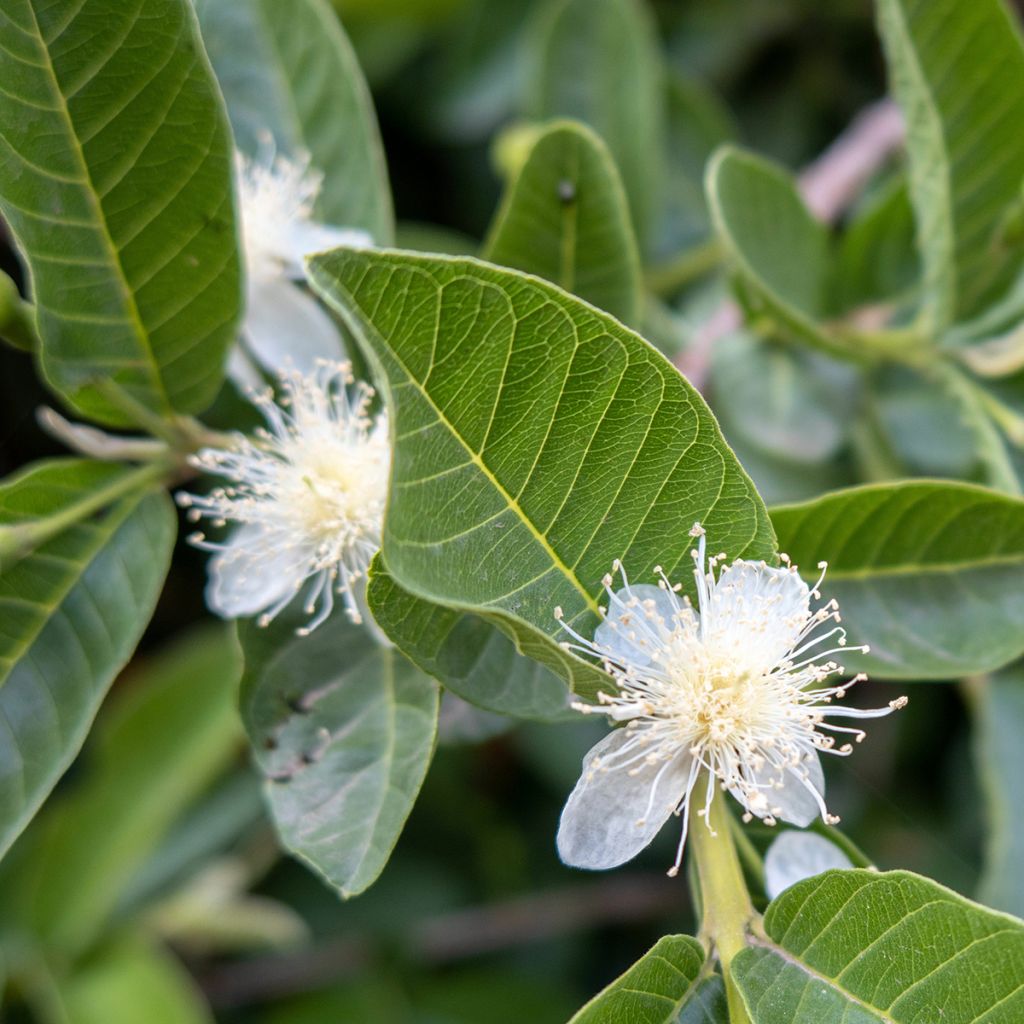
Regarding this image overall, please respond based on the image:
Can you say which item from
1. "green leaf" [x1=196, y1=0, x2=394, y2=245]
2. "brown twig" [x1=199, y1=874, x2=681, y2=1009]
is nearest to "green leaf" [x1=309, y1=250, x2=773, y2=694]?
"green leaf" [x1=196, y1=0, x2=394, y2=245]

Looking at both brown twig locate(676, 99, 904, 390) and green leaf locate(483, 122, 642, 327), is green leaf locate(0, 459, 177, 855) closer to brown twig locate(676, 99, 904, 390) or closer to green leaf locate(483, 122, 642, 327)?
green leaf locate(483, 122, 642, 327)

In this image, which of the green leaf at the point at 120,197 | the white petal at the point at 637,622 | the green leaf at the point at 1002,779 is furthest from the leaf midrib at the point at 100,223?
the green leaf at the point at 1002,779

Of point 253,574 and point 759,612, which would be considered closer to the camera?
point 759,612

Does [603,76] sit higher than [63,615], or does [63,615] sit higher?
[603,76]

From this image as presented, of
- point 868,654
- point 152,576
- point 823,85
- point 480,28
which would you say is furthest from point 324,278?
point 823,85

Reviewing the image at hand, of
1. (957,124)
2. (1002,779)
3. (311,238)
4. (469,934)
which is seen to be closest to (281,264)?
(311,238)

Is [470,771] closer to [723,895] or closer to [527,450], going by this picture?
[723,895]
